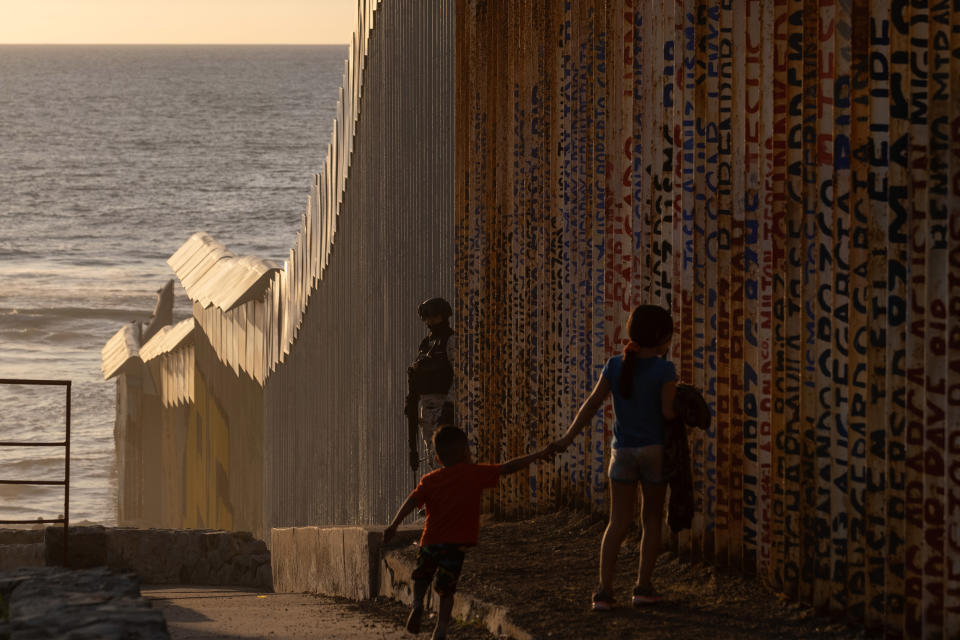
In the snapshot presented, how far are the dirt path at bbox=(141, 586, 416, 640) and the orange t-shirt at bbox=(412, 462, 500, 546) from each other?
0.91 meters

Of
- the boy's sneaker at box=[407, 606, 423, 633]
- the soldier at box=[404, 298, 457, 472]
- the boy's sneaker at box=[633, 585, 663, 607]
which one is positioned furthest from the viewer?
the soldier at box=[404, 298, 457, 472]

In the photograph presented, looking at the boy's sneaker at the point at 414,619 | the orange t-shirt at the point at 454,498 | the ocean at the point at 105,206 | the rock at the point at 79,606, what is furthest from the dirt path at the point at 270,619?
the ocean at the point at 105,206

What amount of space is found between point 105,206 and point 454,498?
90.3 m

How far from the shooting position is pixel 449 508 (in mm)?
5812

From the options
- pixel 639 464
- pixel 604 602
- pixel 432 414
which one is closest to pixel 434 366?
pixel 432 414

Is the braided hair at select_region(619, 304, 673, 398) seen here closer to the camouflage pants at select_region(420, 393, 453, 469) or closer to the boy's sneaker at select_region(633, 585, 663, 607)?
the boy's sneaker at select_region(633, 585, 663, 607)

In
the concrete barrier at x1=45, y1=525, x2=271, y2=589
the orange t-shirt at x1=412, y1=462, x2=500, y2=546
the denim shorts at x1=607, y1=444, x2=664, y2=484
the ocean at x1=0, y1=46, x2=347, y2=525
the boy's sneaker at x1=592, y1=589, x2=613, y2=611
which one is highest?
the ocean at x1=0, y1=46, x2=347, y2=525

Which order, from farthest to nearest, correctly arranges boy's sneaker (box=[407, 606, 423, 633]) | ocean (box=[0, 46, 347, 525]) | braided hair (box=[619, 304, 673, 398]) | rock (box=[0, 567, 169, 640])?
ocean (box=[0, 46, 347, 525])
boy's sneaker (box=[407, 606, 423, 633])
braided hair (box=[619, 304, 673, 398])
rock (box=[0, 567, 169, 640])

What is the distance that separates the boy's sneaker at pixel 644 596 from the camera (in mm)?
6047

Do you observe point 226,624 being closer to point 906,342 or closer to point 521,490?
point 521,490

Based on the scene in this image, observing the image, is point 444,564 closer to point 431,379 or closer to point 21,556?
point 431,379

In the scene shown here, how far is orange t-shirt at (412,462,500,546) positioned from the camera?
581 cm

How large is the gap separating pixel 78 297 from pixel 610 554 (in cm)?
5755

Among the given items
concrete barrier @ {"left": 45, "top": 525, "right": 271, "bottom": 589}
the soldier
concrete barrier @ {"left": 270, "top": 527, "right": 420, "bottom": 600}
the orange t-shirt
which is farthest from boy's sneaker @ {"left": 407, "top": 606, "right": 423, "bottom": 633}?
concrete barrier @ {"left": 45, "top": 525, "right": 271, "bottom": 589}
